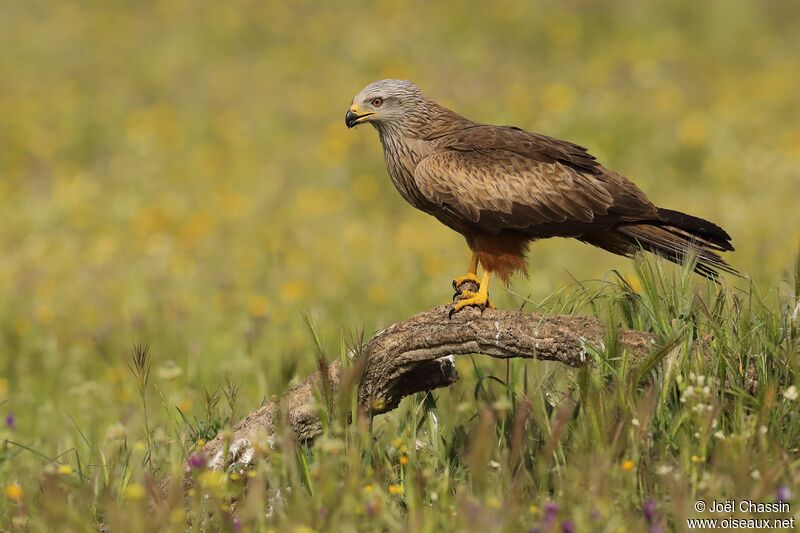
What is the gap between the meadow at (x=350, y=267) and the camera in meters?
3.76

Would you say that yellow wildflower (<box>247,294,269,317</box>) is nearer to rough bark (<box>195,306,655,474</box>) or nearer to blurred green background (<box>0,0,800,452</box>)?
blurred green background (<box>0,0,800,452</box>)

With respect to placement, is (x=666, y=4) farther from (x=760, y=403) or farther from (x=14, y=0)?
(x=760, y=403)

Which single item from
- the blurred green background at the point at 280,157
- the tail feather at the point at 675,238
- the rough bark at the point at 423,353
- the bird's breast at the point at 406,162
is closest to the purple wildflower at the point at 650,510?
the rough bark at the point at 423,353

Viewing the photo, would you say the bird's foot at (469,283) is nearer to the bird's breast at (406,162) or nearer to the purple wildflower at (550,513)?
the bird's breast at (406,162)

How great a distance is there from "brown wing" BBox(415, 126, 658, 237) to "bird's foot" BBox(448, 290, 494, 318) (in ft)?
1.15

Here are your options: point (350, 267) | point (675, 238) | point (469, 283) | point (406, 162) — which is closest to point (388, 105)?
point (406, 162)

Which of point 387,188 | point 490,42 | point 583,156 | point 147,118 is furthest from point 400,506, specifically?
point 490,42

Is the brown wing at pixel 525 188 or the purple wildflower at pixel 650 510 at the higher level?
the brown wing at pixel 525 188

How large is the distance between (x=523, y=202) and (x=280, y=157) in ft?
25.4

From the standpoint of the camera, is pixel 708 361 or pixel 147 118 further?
pixel 147 118

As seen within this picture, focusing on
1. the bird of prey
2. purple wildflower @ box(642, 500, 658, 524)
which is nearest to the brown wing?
the bird of prey

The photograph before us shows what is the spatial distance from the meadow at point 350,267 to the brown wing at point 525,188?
344mm

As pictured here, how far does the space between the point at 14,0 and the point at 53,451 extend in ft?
46.5

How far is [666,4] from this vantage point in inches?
707
